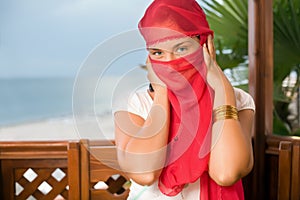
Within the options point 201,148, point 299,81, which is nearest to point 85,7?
point 201,148

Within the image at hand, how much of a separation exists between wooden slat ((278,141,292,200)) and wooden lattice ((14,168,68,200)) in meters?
0.78

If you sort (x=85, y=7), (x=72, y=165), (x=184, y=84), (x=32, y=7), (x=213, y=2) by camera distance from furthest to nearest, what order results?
(x=32, y=7)
(x=213, y=2)
(x=85, y=7)
(x=72, y=165)
(x=184, y=84)

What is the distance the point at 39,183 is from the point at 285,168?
892 mm

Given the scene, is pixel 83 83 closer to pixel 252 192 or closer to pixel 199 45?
pixel 199 45

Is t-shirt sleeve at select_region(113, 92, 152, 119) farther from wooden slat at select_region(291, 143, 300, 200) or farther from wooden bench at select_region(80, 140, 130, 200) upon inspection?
wooden slat at select_region(291, 143, 300, 200)

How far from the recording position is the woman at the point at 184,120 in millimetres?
715

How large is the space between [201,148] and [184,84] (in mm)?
130

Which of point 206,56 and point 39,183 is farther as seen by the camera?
point 39,183

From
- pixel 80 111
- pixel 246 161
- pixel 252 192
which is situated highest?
pixel 80 111

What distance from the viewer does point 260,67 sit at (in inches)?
60.9

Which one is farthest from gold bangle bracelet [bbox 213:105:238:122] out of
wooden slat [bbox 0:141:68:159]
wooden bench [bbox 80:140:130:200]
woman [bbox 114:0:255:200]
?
wooden slat [bbox 0:141:68:159]

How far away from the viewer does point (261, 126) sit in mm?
1541

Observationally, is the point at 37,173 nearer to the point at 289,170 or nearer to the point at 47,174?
the point at 47,174

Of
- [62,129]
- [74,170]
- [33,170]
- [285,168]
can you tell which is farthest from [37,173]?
[285,168]
